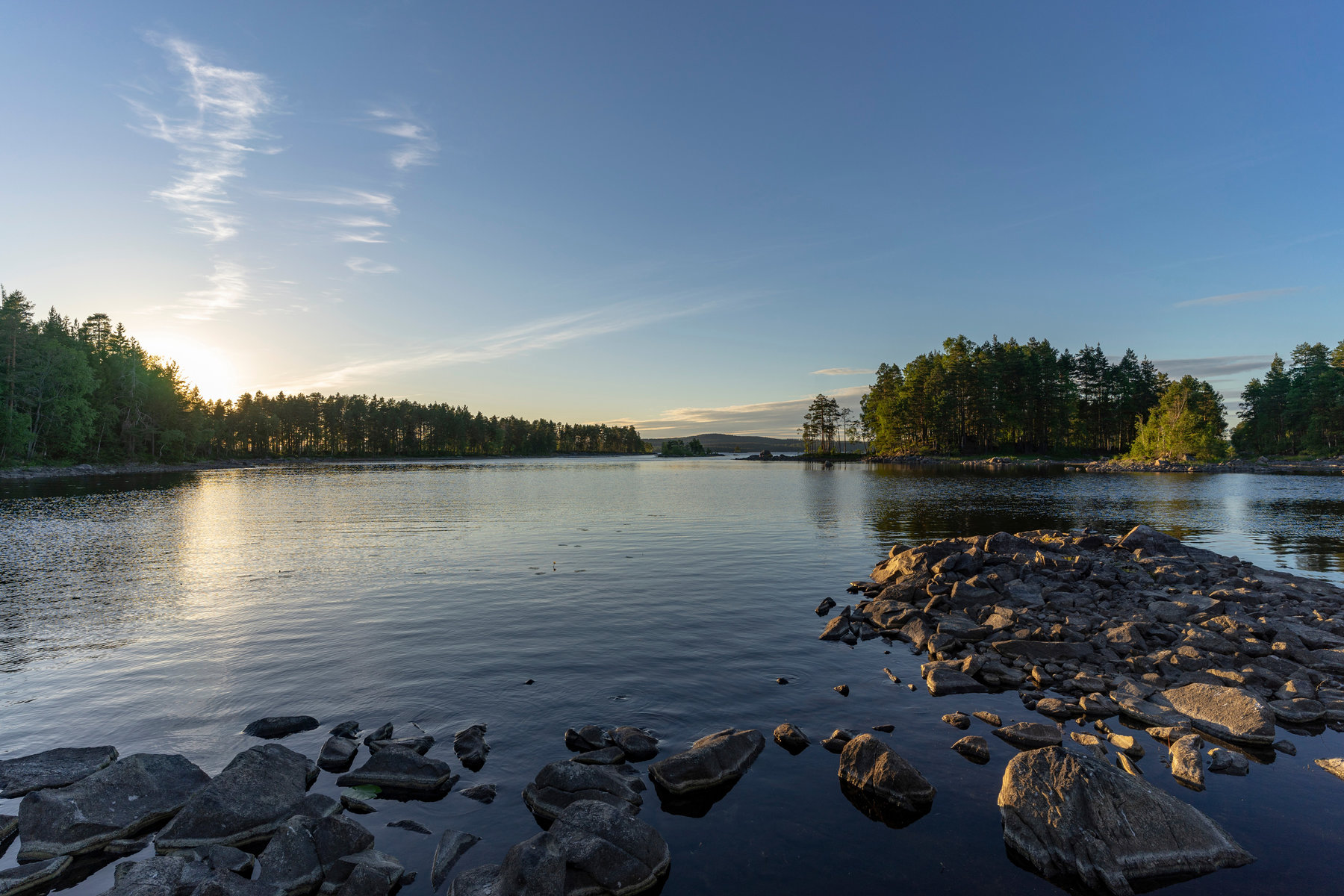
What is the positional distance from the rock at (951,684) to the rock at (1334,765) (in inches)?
208

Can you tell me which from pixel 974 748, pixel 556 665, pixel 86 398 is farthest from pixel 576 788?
pixel 86 398

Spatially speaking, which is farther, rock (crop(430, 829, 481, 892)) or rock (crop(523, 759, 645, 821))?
rock (crop(523, 759, 645, 821))

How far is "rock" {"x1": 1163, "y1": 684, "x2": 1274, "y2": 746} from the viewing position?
10.9 metres

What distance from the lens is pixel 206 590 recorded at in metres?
23.9

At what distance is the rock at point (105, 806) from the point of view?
7918 mm

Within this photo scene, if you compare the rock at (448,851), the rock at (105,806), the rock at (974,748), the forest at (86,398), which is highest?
the forest at (86,398)

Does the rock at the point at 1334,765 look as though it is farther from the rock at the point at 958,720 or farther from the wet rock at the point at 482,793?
the wet rock at the point at 482,793

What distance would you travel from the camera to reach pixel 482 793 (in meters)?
9.34

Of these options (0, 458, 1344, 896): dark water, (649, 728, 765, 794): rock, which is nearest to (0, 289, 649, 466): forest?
(0, 458, 1344, 896): dark water

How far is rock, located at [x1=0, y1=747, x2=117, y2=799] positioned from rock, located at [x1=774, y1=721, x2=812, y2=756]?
12.1m

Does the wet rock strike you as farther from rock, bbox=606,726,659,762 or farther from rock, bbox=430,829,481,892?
rock, bbox=606,726,659,762

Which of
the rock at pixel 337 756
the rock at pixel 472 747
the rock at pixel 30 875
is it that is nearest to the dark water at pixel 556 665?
the rock at pixel 472 747

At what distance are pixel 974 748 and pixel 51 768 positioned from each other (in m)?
16.2

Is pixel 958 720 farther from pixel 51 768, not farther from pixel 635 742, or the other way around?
pixel 51 768
